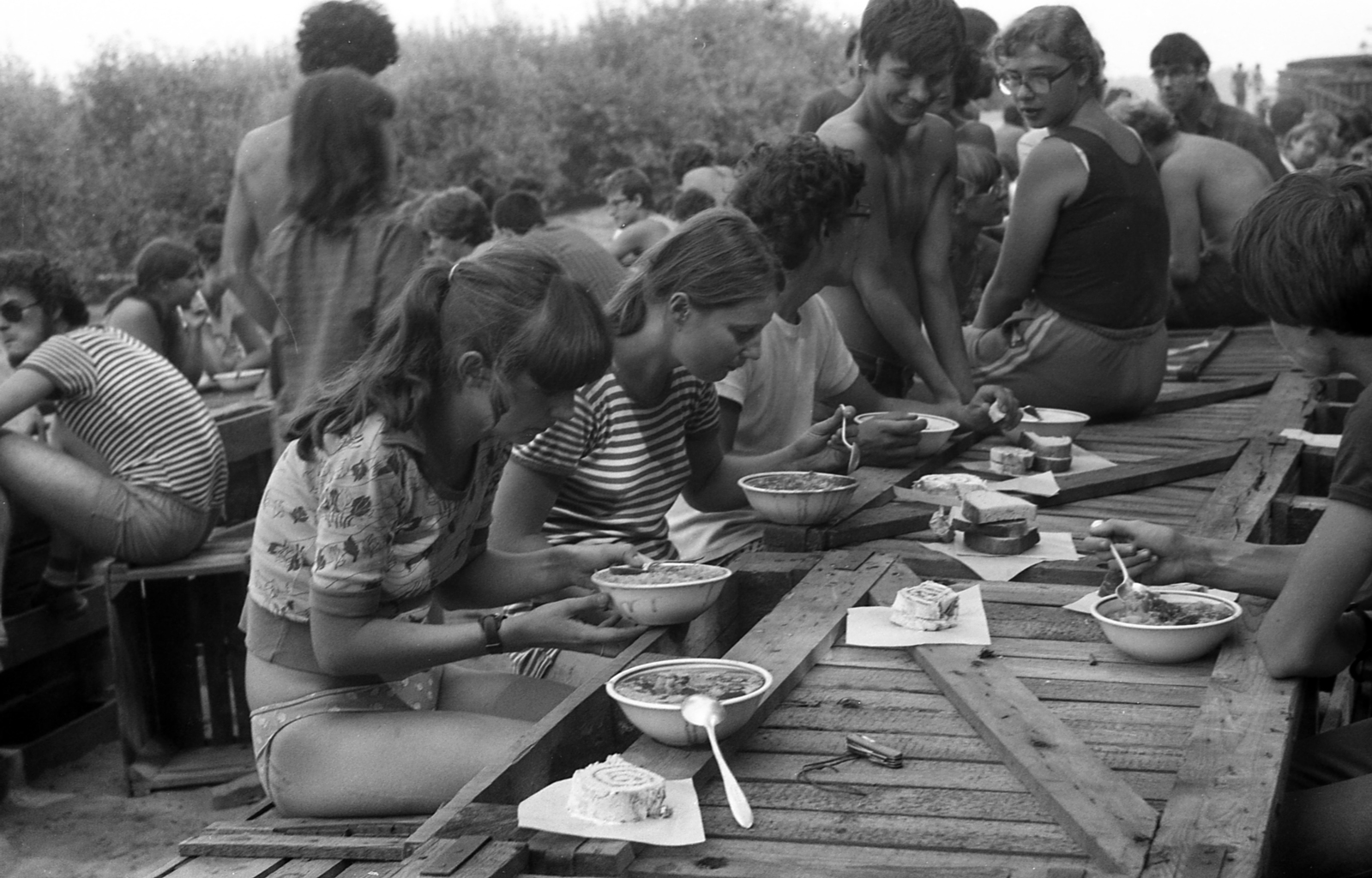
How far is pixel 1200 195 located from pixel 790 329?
3.74m

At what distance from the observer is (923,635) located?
2469mm

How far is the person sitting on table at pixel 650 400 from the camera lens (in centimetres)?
296

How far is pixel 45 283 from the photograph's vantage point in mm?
5211

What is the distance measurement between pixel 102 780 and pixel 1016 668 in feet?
12.4

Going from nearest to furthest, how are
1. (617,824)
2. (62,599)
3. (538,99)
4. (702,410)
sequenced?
1. (617,824)
2. (702,410)
3. (62,599)
4. (538,99)

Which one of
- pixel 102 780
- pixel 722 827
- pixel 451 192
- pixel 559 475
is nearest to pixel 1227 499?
pixel 559 475

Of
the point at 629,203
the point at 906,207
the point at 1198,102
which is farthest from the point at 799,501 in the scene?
the point at 629,203

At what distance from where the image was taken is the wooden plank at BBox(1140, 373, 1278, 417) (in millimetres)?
4953

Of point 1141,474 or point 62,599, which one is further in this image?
point 62,599

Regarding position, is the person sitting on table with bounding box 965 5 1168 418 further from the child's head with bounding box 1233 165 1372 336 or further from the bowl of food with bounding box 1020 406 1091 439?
the child's head with bounding box 1233 165 1372 336

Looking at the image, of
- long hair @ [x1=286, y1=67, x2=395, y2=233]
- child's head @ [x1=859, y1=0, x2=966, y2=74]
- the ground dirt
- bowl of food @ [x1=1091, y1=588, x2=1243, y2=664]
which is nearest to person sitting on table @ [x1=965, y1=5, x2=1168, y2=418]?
child's head @ [x1=859, y1=0, x2=966, y2=74]

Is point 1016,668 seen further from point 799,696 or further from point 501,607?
point 501,607

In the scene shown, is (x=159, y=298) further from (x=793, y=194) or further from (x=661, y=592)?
(x=661, y=592)

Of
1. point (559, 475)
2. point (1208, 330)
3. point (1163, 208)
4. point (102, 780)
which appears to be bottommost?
point (102, 780)
